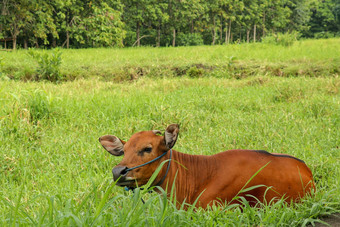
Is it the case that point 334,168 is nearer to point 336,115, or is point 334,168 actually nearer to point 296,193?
point 296,193

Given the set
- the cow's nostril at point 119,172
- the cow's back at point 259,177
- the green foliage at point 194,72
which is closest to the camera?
the cow's nostril at point 119,172

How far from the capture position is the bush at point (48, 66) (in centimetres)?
900

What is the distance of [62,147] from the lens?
435 centimetres

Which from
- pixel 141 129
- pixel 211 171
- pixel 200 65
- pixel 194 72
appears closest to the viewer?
pixel 211 171

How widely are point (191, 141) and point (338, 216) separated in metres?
2.19

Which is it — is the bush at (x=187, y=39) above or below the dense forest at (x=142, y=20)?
below

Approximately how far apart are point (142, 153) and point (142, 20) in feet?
73.4

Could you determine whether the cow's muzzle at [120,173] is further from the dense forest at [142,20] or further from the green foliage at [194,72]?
the dense forest at [142,20]

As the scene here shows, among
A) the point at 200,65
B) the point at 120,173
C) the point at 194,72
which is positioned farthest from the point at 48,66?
the point at 120,173

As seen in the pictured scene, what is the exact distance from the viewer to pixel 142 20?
2394 centimetres

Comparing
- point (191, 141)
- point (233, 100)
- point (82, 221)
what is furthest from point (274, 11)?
point (82, 221)

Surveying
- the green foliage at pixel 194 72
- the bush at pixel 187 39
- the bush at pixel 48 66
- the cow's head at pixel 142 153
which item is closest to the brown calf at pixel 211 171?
the cow's head at pixel 142 153

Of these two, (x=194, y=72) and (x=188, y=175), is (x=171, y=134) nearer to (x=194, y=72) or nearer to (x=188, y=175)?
(x=188, y=175)

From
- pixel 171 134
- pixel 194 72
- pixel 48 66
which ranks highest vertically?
pixel 171 134
